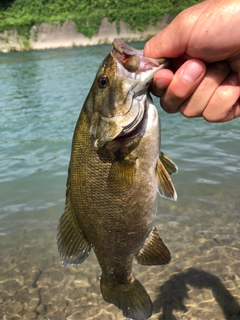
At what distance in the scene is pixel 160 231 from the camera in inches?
241

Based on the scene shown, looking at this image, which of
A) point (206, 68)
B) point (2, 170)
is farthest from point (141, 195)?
point (2, 170)

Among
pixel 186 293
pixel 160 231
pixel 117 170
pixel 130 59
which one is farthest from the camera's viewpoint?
pixel 160 231

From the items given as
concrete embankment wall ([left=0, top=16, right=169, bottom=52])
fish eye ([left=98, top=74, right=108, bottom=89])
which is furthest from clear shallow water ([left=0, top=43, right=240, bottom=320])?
concrete embankment wall ([left=0, top=16, right=169, bottom=52])

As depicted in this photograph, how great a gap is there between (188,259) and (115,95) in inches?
146

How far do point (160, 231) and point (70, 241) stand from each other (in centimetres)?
360

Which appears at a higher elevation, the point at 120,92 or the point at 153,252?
the point at 120,92

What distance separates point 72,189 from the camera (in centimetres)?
257

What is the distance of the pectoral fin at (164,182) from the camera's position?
8.53 feet

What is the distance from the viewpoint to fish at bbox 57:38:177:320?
7.69 feet

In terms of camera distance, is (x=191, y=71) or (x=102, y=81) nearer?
(x=102, y=81)

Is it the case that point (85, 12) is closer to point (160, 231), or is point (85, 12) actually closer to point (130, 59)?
point (160, 231)

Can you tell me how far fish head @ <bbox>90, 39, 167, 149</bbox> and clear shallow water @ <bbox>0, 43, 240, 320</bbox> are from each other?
119 inches

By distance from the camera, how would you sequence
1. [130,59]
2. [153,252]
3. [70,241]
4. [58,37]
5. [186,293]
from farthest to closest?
[58,37], [186,293], [153,252], [70,241], [130,59]

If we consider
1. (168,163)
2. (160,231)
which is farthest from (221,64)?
(160,231)
